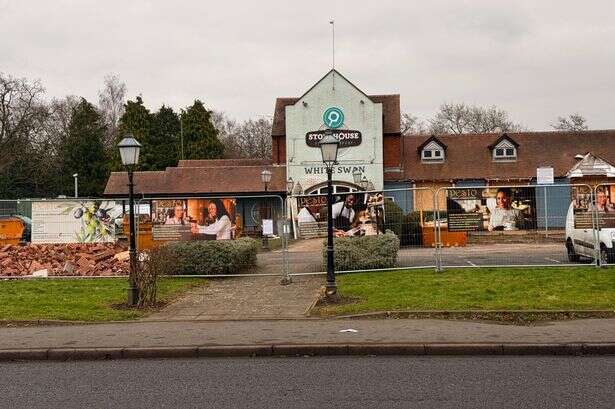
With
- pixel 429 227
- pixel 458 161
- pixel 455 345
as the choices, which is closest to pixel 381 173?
pixel 458 161

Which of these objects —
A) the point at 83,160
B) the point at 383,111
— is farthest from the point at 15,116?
the point at 383,111

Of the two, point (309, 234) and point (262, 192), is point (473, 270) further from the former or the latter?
point (262, 192)

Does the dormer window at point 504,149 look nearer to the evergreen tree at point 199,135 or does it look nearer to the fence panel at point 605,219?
the fence panel at point 605,219

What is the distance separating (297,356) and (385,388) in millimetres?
2323

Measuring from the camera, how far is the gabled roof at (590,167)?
39.4 meters

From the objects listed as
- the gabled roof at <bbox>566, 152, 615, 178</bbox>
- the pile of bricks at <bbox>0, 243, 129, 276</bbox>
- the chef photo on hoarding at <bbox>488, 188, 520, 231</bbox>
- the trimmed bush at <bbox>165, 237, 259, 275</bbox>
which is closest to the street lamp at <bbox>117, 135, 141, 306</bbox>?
the trimmed bush at <bbox>165, 237, 259, 275</bbox>

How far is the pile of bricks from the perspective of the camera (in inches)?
744

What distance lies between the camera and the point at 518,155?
4384 cm

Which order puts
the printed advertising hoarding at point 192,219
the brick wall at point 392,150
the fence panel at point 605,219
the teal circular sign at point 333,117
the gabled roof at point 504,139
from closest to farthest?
the fence panel at point 605,219
the printed advertising hoarding at point 192,219
the teal circular sign at point 333,117
the gabled roof at point 504,139
the brick wall at point 392,150

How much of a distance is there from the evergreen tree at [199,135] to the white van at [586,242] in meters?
56.5

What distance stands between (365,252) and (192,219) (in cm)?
473

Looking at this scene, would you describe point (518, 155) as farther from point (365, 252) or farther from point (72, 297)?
point (72, 297)

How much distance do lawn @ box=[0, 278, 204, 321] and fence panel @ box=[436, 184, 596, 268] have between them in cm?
705

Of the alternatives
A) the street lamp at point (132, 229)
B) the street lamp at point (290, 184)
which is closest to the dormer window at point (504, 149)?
the street lamp at point (290, 184)
